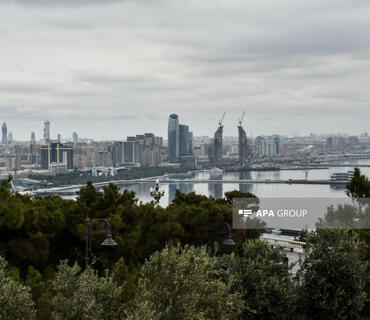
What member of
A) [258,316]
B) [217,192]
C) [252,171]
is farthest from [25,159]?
[258,316]

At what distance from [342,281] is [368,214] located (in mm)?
1743

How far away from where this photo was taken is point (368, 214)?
253 inches

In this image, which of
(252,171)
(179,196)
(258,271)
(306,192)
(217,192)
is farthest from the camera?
(252,171)

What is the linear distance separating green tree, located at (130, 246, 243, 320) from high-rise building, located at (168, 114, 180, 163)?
211 ft

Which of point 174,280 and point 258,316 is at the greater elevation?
point 174,280

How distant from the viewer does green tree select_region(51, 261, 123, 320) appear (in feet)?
11.4

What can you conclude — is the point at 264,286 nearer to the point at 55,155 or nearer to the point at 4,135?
the point at 55,155

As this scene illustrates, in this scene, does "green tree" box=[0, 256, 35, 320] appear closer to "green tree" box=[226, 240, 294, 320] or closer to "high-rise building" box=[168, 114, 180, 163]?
"green tree" box=[226, 240, 294, 320]

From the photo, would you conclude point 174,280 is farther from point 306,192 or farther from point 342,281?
point 306,192

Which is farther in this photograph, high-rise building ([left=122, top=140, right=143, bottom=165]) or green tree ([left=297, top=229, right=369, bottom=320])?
high-rise building ([left=122, top=140, right=143, bottom=165])

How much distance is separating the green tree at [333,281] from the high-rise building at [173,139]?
6352 cm

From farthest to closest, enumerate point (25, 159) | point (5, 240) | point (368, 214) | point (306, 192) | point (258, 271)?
→ 1. point (25, 159)
2. point (306, 192)
3. point (368, 214)
4. point (5, 240)
5. point (258, 271)

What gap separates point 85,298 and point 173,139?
66160 mm

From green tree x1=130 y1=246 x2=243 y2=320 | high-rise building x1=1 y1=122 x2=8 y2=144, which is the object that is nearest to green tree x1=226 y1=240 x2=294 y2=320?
green tree x1=130 y1=246 x2=243 y2=320
